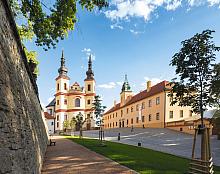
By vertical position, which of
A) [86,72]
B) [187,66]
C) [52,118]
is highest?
[86,72]

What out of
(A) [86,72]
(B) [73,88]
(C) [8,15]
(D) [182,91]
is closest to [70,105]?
(B) [73,88]

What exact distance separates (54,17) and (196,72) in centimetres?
679

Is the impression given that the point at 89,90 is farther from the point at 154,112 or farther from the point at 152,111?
the point at 154,112

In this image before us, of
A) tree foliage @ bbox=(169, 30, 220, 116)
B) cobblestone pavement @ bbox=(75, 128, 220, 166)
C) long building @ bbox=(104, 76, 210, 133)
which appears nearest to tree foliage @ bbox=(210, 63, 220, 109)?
tree foliage @ bbox=(169, 30, 220, 116)

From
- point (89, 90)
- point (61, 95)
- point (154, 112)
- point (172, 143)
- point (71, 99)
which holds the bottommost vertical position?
point (172, 143)

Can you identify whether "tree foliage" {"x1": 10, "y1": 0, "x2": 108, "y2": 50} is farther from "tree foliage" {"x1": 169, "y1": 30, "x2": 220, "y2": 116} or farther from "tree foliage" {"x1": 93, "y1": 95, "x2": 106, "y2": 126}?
"tree foliage" {"x1": 93, "y1": 95, "x2": 106, "y2": 126}

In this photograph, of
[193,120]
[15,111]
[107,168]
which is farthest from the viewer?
[193,120]

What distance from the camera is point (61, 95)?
6819 centimetres

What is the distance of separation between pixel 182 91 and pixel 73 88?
60.7 m

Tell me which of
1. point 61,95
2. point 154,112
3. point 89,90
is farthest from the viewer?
point 89,90

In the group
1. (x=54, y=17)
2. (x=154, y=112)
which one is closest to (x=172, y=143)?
(x=54, y=17)

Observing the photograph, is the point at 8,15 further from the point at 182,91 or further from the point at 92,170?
the point at 182,91

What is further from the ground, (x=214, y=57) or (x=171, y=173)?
(x=214, y=57)

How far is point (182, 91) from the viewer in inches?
439
